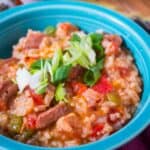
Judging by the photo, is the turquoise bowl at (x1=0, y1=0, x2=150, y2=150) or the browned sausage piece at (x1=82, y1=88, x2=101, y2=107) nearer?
the browned sausage piece at (x1=82, y1=88, x2=101, y2=107)

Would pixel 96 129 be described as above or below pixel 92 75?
below

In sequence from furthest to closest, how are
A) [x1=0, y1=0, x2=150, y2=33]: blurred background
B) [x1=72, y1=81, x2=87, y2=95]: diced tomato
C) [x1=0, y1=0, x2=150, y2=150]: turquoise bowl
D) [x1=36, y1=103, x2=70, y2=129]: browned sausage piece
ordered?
1. [x1=0, y1=0, x2=150, y2=33]: blurred background
2. [x1=0, y1=0, x2=150, y2=150]: turquoise bowl
3. [x1=72, y1=81, x2=87, y2=95]: diced tomato
4. [x1=36, y1=103, x2=70, y2=129]: browned sausage piece

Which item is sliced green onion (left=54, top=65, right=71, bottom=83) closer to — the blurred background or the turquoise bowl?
the turquoise bowl

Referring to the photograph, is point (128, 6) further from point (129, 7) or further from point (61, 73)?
point (61, 73)

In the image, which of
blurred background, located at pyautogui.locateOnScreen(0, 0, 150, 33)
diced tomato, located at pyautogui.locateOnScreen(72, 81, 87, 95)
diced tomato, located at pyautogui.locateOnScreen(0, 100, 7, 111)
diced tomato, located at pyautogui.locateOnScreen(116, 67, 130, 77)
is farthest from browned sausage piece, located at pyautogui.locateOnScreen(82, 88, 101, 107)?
blurred background, located at pyautogui.locateOnScreen(0, 0, 150, 33)

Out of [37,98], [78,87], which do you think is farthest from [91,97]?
[37,98]

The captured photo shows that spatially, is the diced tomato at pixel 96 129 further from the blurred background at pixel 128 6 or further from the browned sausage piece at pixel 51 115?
the blurred background at pixel 128 6

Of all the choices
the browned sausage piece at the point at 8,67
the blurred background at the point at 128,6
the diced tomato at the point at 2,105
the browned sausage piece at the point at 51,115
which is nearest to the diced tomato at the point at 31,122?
the browned sausage piece at the point at 51,115
